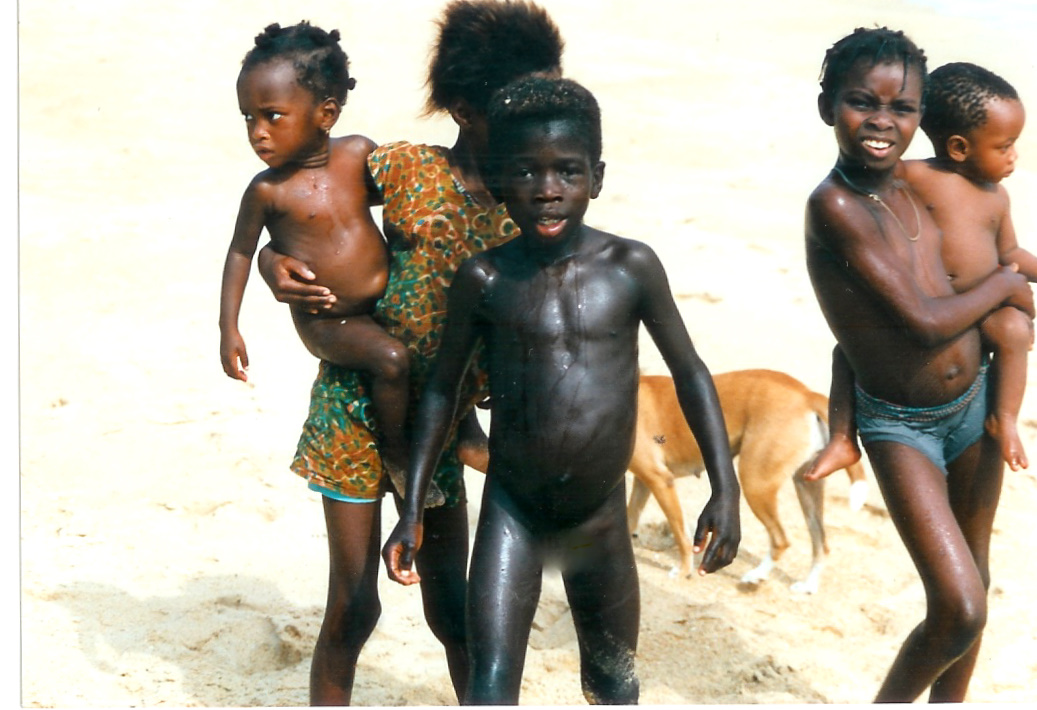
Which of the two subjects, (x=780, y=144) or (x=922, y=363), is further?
(x=780, y=144)

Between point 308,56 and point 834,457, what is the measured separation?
1700 mm

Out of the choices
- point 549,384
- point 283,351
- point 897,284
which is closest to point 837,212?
point 897,284

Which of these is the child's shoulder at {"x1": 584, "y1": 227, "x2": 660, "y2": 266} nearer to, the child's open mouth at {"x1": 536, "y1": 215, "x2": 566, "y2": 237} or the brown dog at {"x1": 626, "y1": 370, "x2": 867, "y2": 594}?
the child's open mouth at {"x1": 536, "y1": 215, "x2": 566, "y2": 237}

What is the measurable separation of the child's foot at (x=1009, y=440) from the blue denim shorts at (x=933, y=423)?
5 cm

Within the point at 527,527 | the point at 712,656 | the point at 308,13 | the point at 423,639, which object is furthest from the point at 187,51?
the point at 527,527

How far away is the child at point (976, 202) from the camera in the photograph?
138 inches

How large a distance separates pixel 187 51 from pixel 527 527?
5.50 m

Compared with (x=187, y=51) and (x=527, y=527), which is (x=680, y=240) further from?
(x=527, y=527)

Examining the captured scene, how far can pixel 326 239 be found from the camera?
11.2 feet

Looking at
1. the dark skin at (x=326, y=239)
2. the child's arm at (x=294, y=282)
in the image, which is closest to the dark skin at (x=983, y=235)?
the dark skin at (x=326, y=239)

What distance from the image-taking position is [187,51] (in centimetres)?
785

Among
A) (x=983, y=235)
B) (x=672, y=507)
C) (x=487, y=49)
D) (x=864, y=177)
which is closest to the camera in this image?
(x=487, y=49)

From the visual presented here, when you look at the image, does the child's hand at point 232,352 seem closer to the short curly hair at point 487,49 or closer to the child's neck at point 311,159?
the child's neck at point 311,159

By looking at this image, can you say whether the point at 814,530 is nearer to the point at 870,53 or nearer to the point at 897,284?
the point at 897,284
